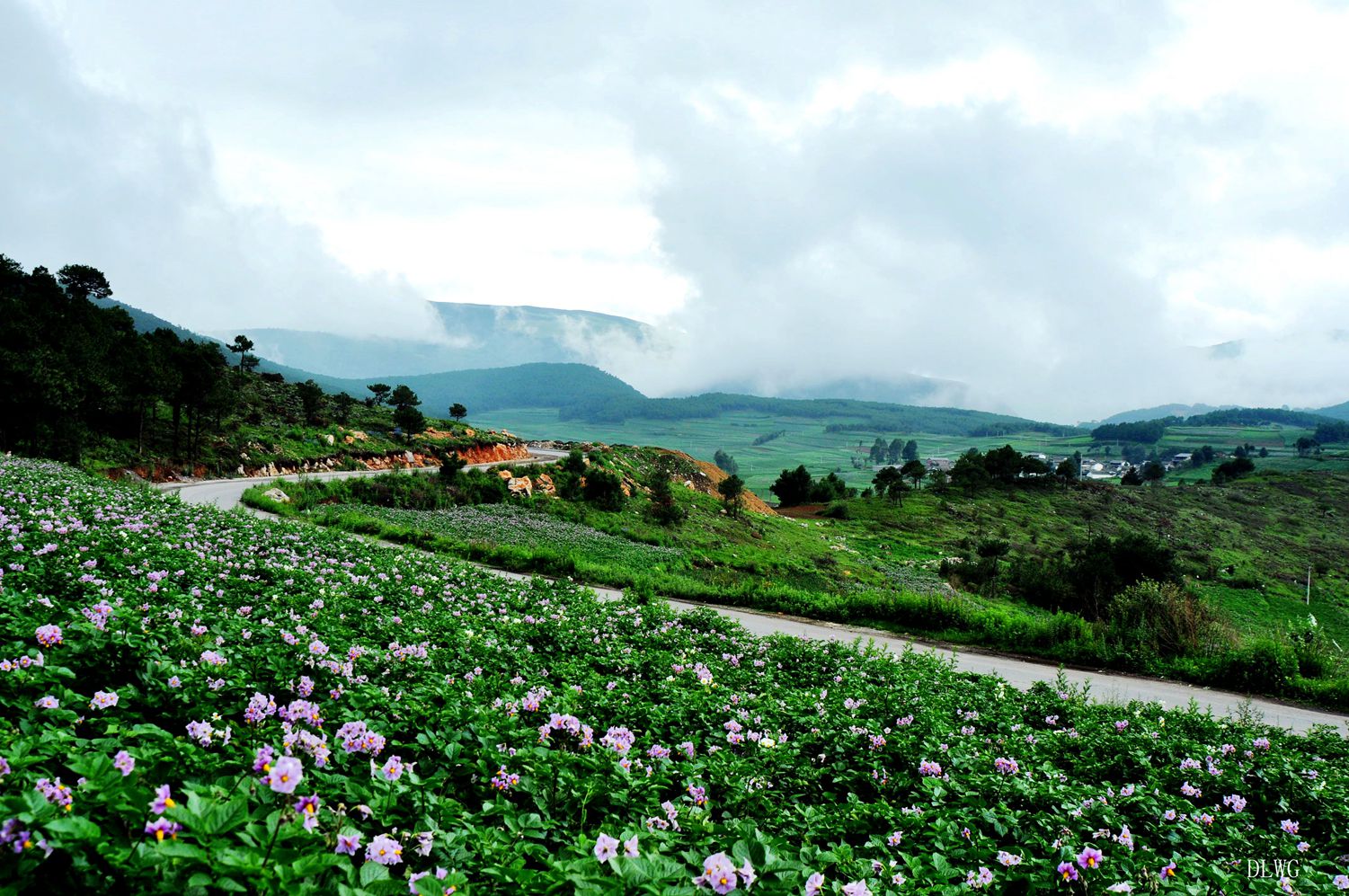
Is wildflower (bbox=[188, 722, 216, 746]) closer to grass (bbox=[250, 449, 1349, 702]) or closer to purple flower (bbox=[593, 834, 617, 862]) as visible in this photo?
purple flower (bbox=[593, 834, 617, 862])

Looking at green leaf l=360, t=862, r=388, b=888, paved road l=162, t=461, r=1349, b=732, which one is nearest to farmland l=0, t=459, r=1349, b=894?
green leaf l=360, t=862, r=388, b=888

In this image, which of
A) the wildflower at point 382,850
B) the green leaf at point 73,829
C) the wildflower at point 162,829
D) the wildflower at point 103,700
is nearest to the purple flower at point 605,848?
the wildflower at point 382,850

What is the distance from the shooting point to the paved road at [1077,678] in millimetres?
11323

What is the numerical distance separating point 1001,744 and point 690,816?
4.35 m

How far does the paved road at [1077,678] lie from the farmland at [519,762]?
3525mm

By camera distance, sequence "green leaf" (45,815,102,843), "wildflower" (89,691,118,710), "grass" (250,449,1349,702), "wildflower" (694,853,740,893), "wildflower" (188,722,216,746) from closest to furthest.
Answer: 1. "green leaf" (45,815,102,843)
2. "wildflower" (694,853,740,893)
3. "wildflower" (188,722,216,746)
4. "wildflower" (89,691,118,710)
5. "grass" (250,449,1349,702)

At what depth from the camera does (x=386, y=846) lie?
108 inches

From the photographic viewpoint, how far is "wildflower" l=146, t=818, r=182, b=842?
239 cm

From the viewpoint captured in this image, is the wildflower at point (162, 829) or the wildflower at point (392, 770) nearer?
the wildflower at point (162, 829)

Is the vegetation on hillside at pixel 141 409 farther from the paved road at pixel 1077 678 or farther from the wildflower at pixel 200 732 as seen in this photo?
the wildflower at pixel 200 732

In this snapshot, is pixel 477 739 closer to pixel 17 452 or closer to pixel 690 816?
pixel 690 816

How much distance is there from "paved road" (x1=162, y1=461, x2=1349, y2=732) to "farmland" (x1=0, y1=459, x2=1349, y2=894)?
3.53m

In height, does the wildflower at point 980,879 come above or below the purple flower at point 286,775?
below

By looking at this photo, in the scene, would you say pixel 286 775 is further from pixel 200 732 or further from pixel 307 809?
pixel 200 732
